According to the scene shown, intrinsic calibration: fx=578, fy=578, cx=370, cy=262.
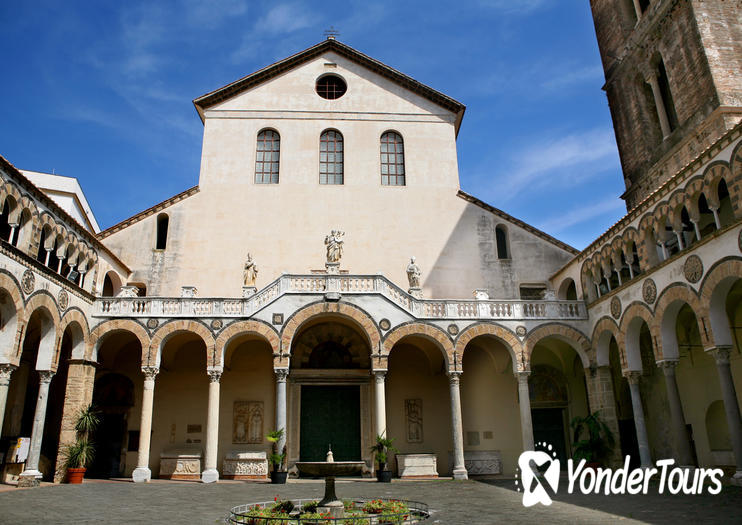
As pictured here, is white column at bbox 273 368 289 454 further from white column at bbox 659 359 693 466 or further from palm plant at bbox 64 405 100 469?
white column at bbox 659 359 693 466

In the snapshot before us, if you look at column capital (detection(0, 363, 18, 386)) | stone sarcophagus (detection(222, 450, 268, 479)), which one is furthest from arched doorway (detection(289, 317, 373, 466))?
column capital (detection(0, 363, 18, 386))

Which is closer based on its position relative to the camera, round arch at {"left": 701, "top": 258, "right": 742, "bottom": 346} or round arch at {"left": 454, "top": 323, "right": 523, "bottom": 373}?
round arch at {"left": 701, "top": 258, "right": 742, "bottom": 346}

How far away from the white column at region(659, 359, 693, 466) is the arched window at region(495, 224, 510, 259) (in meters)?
8.36

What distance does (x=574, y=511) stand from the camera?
994 centimetres

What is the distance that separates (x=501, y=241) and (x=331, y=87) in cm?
1012

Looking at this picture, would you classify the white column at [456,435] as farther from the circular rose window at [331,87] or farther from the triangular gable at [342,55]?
the circular rose window at [331,87]

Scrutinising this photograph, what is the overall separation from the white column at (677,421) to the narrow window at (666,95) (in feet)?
34.7

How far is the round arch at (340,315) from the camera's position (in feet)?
60.5

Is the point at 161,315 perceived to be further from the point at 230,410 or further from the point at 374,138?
the point at 374,138

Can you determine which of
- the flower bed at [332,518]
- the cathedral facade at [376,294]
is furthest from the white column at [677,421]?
the flower bed at [332,518]

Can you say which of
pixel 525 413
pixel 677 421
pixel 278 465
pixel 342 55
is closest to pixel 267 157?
pixel 342 55

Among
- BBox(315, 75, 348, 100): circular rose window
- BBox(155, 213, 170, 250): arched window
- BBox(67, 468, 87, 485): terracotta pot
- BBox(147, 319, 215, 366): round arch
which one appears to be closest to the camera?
BBox(67, 468, 87, 485): terracotta pot

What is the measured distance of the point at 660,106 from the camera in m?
22.2

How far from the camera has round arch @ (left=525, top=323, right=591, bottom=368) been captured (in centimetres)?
1916
